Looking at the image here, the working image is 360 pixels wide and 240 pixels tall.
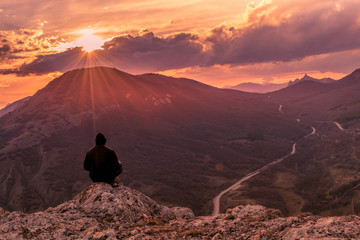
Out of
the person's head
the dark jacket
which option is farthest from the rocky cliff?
the person's head

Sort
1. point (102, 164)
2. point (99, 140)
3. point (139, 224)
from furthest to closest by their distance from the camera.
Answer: point (99, 140), point (102, 164), point (139, 224)

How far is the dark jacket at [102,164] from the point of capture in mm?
19391

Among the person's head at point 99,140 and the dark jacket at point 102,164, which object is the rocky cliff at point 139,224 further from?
the person's head at point 99,140

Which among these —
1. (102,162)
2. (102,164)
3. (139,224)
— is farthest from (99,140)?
(139,224)

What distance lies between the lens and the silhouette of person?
19391mm

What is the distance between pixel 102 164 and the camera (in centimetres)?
1942

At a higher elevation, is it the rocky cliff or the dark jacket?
the dark jacket

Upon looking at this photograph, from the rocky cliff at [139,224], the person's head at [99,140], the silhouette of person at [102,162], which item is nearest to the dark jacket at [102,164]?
the silhouette of person at [102,162]

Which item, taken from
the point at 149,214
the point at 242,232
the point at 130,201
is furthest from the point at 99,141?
the point at 242,232

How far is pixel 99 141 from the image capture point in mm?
19500

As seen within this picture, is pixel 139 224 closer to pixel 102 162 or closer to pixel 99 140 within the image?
pixel 102 162

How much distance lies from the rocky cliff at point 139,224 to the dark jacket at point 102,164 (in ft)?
2.40

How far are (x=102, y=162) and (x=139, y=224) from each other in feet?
17.7

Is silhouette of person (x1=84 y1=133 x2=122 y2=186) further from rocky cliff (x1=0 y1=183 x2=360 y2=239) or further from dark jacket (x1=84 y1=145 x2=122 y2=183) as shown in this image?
rocky cliff (x1=0 y1=183 x2=360 y2=239)
